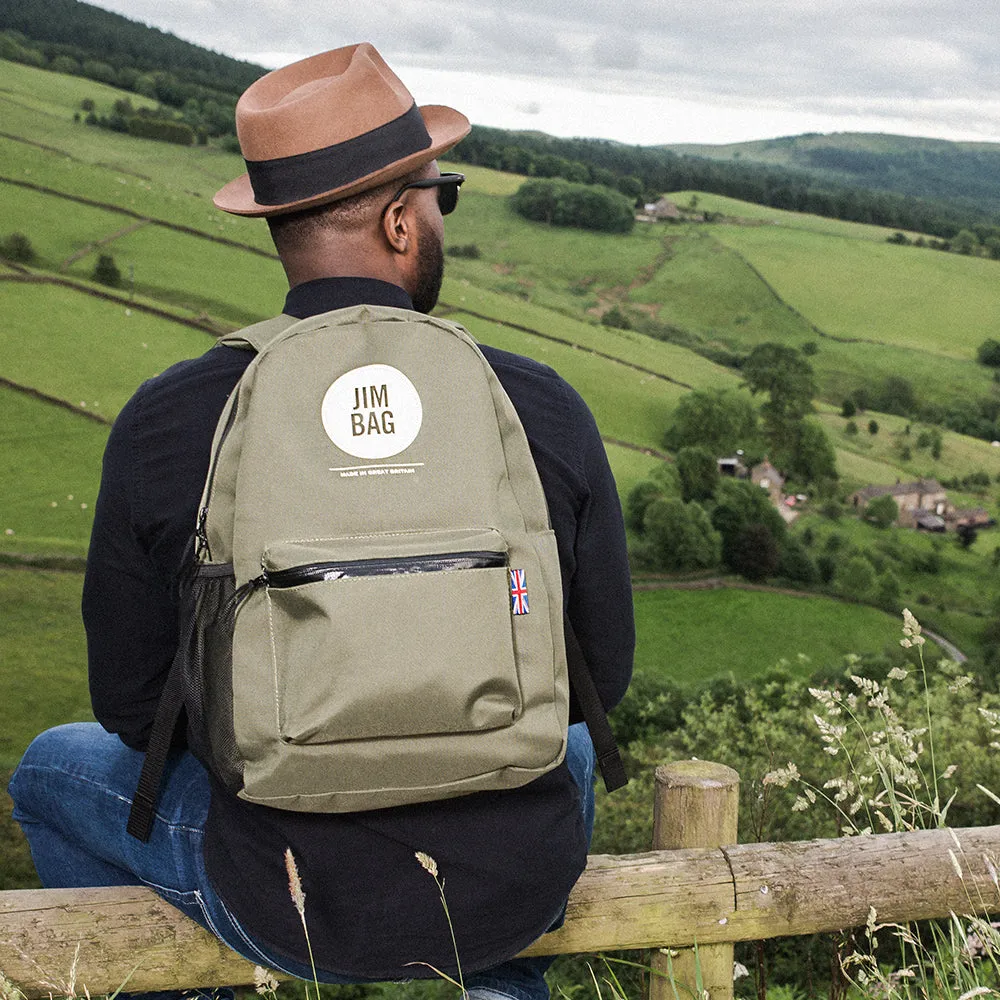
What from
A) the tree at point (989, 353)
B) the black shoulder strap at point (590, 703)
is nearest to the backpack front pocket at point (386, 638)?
the black shoulder strap at point (590, 703)

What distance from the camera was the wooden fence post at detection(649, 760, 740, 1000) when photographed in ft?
8.10

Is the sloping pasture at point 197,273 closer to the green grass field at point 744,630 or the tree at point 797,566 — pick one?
the green grass field at point 744,630

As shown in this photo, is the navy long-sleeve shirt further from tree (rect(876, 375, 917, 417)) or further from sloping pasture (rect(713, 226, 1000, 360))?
sloping pasture (rect(713, 226, 1000, 360))

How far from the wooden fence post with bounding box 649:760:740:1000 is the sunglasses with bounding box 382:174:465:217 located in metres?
1.36

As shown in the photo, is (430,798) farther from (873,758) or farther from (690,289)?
(690,289)

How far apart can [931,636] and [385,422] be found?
54.9 metres

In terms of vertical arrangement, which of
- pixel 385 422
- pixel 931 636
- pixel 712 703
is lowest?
pixel 931 636

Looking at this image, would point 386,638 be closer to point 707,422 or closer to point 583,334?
point 707,422

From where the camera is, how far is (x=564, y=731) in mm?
1883

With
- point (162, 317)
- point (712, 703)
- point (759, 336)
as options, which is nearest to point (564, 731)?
point (712, 703)

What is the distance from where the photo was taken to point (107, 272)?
54062 mm

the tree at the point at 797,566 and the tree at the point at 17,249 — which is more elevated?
the tree at the point at 17,249

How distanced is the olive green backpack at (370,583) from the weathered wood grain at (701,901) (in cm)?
53

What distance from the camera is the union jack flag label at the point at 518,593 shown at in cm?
183
